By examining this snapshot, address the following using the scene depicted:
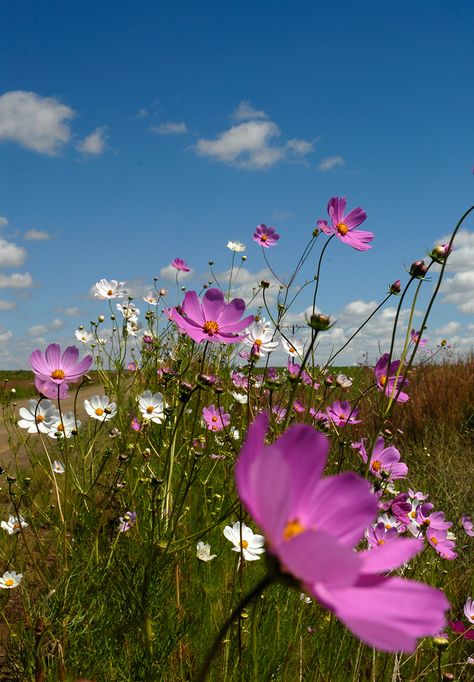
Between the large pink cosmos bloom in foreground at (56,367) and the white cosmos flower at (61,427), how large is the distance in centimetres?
23

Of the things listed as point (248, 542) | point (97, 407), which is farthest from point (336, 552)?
point (97, 407)

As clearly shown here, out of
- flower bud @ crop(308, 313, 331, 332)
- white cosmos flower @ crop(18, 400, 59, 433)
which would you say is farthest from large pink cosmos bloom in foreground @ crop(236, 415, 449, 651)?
white cosmos flower @ crop(18, 400, 59, 433)

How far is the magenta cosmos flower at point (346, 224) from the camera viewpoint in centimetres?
154

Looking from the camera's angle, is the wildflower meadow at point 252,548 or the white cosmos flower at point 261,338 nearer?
the wildflower meadow at point 252,548

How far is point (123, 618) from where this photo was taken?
1.59 metres

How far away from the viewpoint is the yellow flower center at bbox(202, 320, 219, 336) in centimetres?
118

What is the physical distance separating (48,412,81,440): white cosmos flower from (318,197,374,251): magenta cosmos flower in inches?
36.7

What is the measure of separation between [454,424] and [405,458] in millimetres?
1040

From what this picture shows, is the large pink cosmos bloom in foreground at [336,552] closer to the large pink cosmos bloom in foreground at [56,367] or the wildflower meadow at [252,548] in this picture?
the wildflower meadow at [252,548]

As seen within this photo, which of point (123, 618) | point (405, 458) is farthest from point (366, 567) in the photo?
point (405, 458)

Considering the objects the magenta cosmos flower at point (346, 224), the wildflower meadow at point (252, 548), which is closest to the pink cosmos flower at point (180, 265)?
the wildflower meadow at point (252, 548)

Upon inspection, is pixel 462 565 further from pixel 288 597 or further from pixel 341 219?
pixel 341 219

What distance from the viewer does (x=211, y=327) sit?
3.87 ft

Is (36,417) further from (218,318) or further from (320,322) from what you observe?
(320,322)
